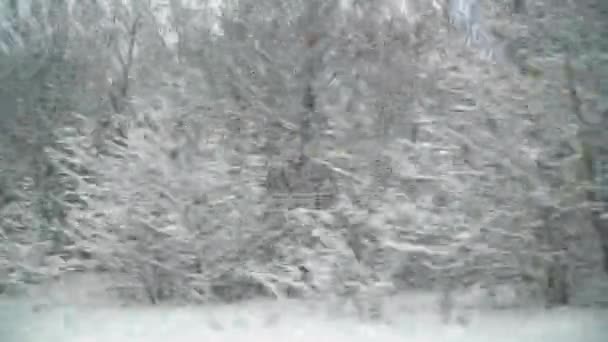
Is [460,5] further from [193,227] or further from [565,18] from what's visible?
[193,227]

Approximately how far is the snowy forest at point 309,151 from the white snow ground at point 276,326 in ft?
1.11

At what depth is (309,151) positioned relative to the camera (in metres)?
11.3

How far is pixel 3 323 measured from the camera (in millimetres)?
9953

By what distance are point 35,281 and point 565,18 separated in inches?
310

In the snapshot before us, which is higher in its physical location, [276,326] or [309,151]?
[309,151]

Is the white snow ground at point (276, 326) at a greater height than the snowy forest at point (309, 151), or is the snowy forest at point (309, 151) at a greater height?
the snowy forest at point (309, 151)

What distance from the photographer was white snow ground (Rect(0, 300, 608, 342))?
8.32m

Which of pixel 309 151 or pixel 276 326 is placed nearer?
pixel 276 326

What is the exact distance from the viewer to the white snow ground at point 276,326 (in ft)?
27.3

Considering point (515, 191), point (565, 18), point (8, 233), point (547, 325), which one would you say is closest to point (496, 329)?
point (547, 325)

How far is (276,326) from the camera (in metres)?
9.34

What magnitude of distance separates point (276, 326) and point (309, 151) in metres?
2.88

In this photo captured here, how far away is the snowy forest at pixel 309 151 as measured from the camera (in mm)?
9211

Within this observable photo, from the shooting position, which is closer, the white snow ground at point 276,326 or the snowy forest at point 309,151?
the white snow ground at point 276,326
